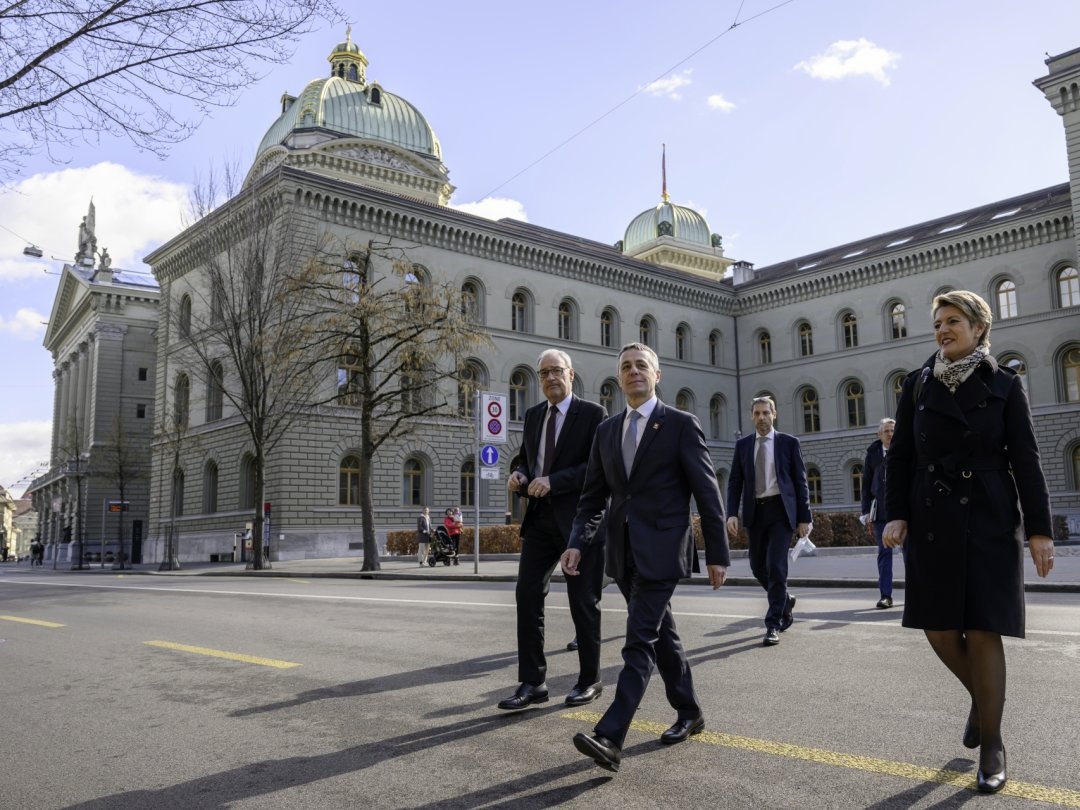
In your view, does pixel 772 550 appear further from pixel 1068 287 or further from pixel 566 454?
pixel 1068 287

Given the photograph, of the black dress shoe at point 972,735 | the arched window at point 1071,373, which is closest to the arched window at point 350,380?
the black dress shoe at point 972,735

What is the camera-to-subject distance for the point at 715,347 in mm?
51000

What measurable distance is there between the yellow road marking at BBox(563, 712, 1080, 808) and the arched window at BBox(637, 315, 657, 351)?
1679 inches

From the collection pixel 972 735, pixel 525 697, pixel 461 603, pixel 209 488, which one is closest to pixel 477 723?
pixel 525 697

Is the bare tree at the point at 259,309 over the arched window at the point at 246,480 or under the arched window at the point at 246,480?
over

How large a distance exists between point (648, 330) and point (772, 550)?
3992 centimetres

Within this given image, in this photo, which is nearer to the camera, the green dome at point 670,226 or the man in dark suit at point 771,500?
the man in dark suit at point 771,500

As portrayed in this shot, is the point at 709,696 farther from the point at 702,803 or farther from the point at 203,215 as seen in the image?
the point at 203,215

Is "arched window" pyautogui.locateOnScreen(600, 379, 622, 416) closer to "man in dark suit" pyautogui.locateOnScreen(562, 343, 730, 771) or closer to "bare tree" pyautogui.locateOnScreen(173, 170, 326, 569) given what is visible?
"bare tree" pyautogui.locateOnScreen(173, 170, 326, 569)

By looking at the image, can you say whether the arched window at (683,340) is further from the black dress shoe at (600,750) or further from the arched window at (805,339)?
the black dress shoe at (600,750)

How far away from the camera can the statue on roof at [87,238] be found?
7200cm

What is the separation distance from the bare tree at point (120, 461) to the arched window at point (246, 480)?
27.9 feet

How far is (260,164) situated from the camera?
45.9m

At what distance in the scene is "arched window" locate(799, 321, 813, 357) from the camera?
159 ft
